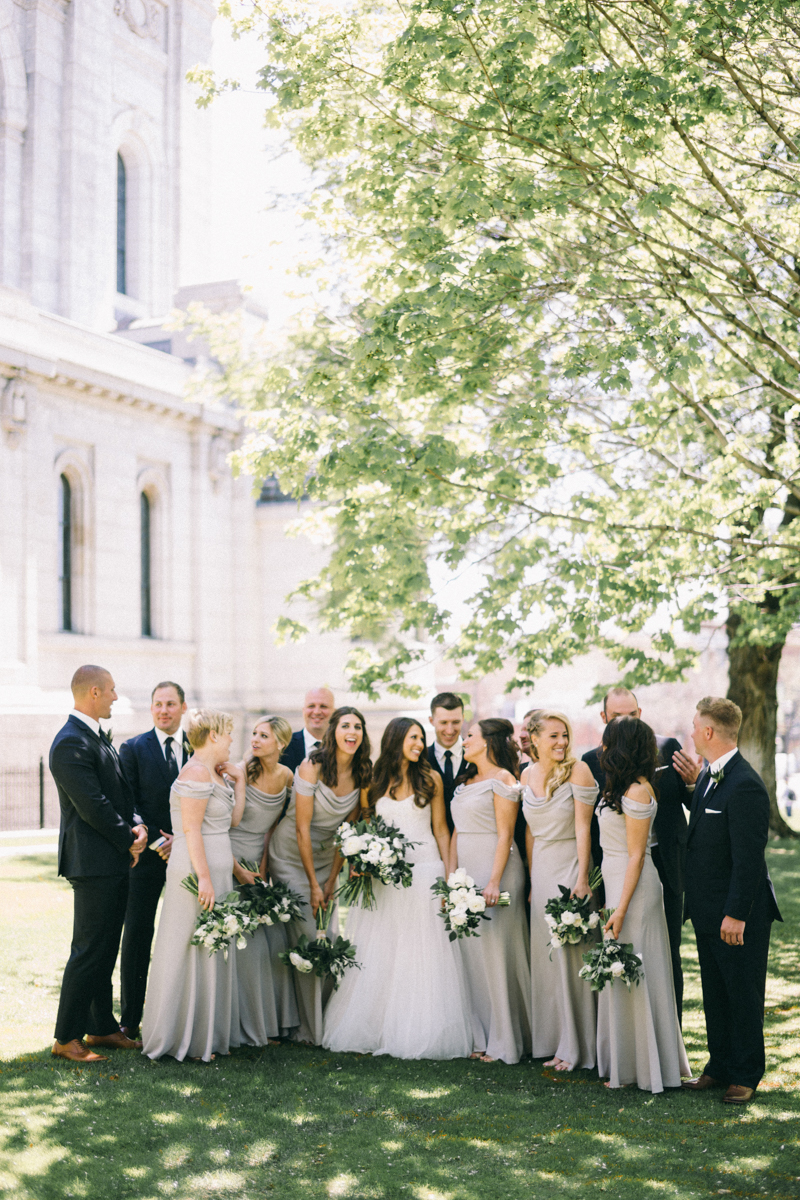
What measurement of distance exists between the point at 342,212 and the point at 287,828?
7388 millimetres

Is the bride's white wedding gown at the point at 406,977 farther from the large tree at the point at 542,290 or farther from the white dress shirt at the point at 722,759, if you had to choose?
the large tree at the point at 542,290

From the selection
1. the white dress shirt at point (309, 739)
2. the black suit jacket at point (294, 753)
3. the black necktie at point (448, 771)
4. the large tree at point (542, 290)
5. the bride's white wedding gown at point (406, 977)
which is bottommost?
the bride's white wedding gown at point (406, 977)

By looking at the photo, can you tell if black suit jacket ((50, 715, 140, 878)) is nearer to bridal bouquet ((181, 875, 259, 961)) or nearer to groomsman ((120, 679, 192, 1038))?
bridal bouquet ((181, 875, 259, 961))

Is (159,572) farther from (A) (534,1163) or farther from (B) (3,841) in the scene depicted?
(A) (534,1163)

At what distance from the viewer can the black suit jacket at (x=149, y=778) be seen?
8.68 metres

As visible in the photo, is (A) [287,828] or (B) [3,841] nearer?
(A) [287,828]

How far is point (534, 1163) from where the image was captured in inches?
232

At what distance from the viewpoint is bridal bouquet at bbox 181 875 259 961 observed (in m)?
7.41

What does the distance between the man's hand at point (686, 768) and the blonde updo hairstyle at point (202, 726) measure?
9.54ft

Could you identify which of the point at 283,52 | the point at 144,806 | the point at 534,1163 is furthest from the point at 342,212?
the point at 534,1163

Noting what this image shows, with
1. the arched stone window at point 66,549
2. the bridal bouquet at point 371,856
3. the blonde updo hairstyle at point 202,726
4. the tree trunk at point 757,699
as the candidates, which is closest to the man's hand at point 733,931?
the bridal bouquet at point 371,856

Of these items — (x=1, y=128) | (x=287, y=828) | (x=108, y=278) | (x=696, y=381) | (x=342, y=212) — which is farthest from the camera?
(x=108, y=278)

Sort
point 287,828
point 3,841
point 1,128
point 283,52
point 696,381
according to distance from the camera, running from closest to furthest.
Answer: point 287,828 < point 283,52 < point 696,381 < point 3,841 < point 1,128

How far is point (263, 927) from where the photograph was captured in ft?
27.2
